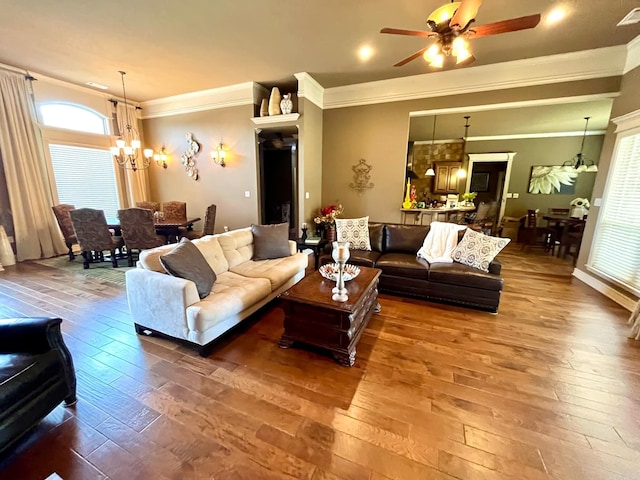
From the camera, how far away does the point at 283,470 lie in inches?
52.7

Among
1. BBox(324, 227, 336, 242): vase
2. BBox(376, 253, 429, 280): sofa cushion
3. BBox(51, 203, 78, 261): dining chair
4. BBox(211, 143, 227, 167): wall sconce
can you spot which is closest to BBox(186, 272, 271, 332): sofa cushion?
BBox(376, 253, 429, 280): sofa cushion

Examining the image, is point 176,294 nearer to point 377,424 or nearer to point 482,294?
point 377,424

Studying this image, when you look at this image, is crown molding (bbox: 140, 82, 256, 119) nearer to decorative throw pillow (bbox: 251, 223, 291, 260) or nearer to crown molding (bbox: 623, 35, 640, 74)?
decorative throw pillow (bbox: 251, 223, 291, 260)

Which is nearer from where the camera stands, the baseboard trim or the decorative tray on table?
the decorative tray on table

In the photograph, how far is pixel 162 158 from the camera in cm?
617

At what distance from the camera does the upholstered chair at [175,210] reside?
560 cm

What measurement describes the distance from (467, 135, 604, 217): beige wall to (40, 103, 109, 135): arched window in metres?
9.89

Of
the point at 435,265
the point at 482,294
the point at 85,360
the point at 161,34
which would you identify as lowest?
the point at 85,360

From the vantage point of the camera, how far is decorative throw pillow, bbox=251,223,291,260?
11.5 ft

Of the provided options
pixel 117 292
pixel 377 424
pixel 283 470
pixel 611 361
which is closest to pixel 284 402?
pixel 283 470

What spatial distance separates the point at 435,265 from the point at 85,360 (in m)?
3.68

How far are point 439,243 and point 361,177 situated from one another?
229cm

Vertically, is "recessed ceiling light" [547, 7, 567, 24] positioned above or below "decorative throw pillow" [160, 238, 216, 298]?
above

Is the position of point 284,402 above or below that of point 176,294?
below
